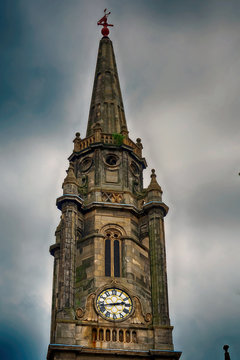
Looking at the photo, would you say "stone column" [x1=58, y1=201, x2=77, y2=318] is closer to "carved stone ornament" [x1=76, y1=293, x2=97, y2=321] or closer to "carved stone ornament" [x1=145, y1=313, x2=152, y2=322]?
"carved stone ornament" [x1=76, y1=293, x2=97, y2=321]

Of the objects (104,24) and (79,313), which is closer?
(79,313)

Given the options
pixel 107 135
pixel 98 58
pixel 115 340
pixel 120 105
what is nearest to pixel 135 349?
pixel 115 340

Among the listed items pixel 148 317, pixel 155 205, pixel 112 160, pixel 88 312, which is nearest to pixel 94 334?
pixel 88 312

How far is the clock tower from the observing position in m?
46.0

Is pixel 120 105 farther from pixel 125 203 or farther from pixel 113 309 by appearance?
pixel 113 309

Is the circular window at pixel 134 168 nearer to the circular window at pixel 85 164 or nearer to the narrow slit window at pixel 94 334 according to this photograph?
the circular window at pixel 85 164

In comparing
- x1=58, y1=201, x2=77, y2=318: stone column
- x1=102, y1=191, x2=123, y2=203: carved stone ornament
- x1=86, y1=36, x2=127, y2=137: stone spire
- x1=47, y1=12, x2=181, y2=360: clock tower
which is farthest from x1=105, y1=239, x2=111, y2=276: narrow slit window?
x1=86, y1=36, x2=127, y2=137: stone spire

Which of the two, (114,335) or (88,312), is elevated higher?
(88,312)

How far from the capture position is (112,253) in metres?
51.2

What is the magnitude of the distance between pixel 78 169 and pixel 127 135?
190 inches

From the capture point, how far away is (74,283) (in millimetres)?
48062

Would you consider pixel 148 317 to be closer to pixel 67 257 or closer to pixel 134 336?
pixel 134 336

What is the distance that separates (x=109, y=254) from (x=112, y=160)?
8.90 metres

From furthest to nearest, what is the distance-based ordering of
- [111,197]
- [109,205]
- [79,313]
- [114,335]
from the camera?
[111,197] < [109,205] < [79,313] < [114,335]
